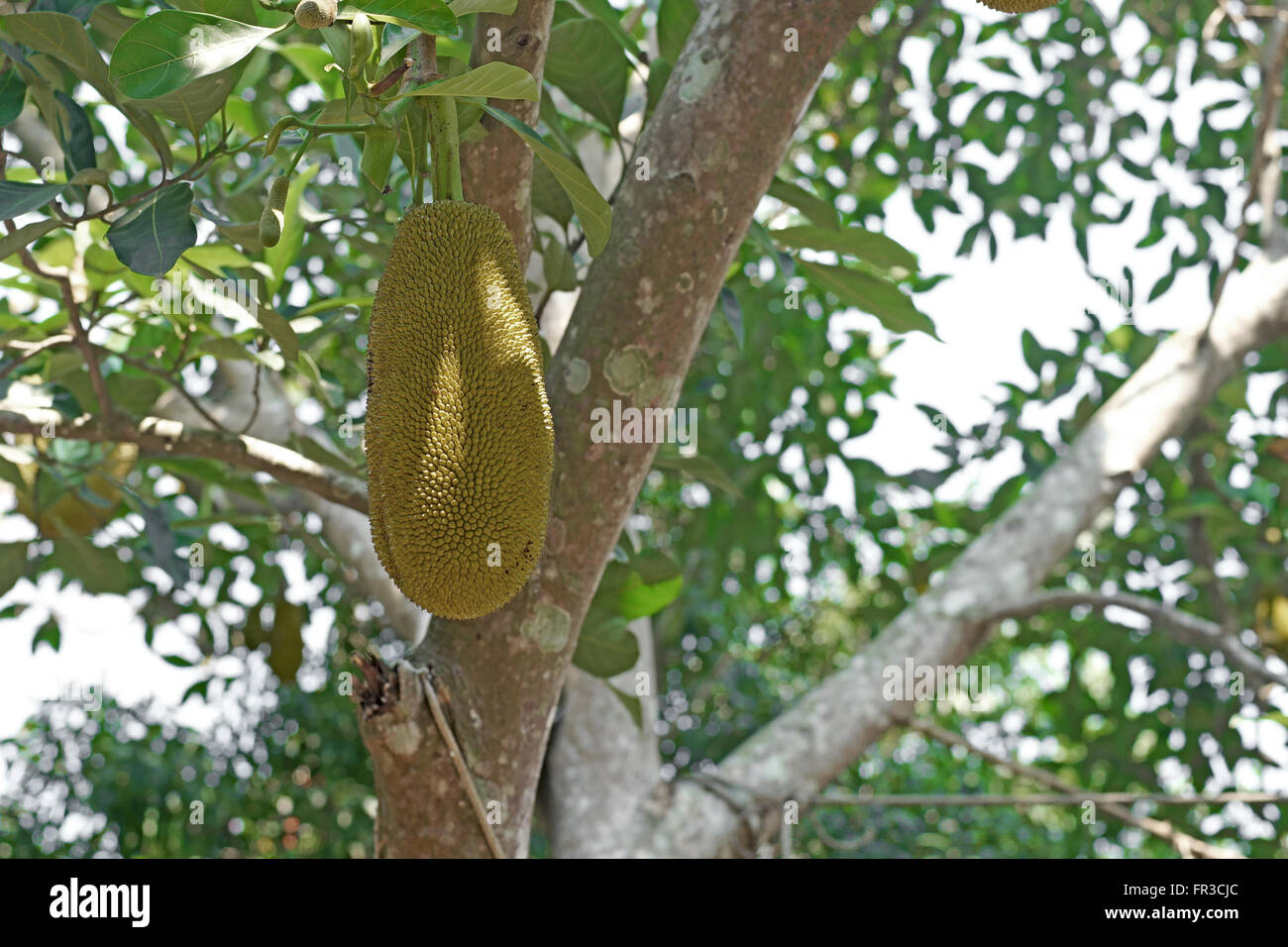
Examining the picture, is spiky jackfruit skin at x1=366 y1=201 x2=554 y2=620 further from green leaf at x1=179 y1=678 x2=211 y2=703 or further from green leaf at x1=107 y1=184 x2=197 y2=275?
green leaf at x1=179 y1=678 x2=211 y2=703

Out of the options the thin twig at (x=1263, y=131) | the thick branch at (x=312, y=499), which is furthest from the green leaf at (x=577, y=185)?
the thin twig at (x=1263, y=131)

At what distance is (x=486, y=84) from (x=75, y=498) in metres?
1.40

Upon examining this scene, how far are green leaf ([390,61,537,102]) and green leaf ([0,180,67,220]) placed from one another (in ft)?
1.00

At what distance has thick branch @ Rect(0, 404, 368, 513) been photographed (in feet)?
3.61

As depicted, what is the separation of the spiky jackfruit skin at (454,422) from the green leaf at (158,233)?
18cm

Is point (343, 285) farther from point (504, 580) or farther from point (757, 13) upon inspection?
point (504, 580)

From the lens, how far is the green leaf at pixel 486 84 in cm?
64

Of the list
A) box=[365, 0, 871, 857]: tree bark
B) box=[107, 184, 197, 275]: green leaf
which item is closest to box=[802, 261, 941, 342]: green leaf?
box=[365, 0, 871, 857]: tree bark

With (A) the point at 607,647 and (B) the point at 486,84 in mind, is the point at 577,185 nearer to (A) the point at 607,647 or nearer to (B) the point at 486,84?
(B) the point at 486,84

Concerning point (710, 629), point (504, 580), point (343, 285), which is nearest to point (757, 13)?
point (504, 580)

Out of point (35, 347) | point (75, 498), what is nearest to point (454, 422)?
point (35, 347)

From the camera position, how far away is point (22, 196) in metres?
0.80

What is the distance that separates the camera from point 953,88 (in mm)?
2576
